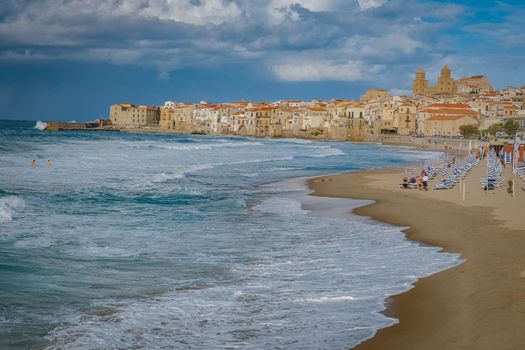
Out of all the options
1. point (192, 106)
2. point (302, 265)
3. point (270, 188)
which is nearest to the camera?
point (302, 265)

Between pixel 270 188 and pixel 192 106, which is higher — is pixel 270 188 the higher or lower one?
the lower one

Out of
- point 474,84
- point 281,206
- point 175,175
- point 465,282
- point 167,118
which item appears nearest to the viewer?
point 465,282

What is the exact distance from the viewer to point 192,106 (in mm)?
158875

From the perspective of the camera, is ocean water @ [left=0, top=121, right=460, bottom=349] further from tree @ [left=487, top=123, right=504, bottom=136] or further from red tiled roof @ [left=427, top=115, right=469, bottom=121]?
red tiled roof @ [left=427, top=115, right=469, bottom=121]

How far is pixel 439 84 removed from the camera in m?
164

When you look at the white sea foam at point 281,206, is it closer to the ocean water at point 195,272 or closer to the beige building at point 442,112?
the ocean water at point 195,272

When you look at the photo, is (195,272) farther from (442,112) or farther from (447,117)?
(442,112)

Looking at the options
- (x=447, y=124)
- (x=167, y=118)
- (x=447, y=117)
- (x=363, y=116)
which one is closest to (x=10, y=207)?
(x=447, y=124)

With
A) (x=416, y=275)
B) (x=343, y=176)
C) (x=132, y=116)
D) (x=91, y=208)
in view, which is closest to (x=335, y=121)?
(x=132, y=116)

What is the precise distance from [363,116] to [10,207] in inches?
4165

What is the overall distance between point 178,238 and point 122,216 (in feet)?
13.7

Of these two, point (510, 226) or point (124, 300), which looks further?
point (510, 226)

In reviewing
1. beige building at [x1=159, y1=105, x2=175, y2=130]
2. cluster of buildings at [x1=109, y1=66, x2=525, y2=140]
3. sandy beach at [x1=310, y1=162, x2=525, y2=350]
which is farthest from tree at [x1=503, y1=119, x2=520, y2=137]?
beige building at [x1=159, y1=105, x2=175, y2=130]

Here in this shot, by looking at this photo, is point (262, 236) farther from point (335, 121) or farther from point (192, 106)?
point (192, 106)
